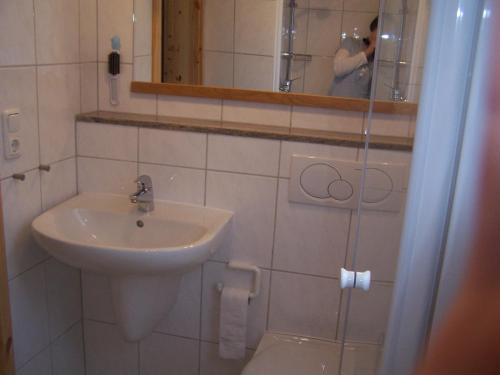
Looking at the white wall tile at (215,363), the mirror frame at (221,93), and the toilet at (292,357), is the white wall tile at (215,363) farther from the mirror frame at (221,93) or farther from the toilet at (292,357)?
the mirror frame at (221,93)

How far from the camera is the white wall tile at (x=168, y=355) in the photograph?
6.13 ft

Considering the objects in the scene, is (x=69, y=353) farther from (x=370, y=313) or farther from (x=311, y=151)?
(x=370, y=313)

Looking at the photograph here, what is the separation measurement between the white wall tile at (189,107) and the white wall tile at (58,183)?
0.37 m

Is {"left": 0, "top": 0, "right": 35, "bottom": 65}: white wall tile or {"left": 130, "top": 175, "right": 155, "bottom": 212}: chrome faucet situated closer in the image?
{"left": 0, "top": 0, "right": 35, "bottom": 65}: white wall tile

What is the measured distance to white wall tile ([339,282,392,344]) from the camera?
70 cm

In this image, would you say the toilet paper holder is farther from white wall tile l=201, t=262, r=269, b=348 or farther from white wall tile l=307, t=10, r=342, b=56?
white wall tile l=307, t=10, r=342, b=56

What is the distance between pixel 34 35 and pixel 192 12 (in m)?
0.54

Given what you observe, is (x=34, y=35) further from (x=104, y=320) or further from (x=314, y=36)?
(x=104, y=320)

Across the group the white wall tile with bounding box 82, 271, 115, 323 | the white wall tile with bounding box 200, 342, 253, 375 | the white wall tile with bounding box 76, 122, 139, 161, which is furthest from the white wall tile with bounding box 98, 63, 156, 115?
the white wall tile with bounding box 200, 342, 253, 375

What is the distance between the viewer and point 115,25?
5.74ft

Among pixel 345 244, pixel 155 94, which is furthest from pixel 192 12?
pixel 345 244

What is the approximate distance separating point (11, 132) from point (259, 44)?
2.78 ft

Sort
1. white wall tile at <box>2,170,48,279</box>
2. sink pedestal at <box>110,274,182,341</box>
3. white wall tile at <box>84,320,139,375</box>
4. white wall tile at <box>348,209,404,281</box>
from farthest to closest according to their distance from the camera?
white wall tile at <box>84,320,139,375</box> < sink pedestal at <box>110,274,182,341</box> < white wall tile at <box>2,170,48,279</box> < white wall tile at <box>348,209,404,281</box>

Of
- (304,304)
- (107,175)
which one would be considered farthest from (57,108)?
(304,304)
